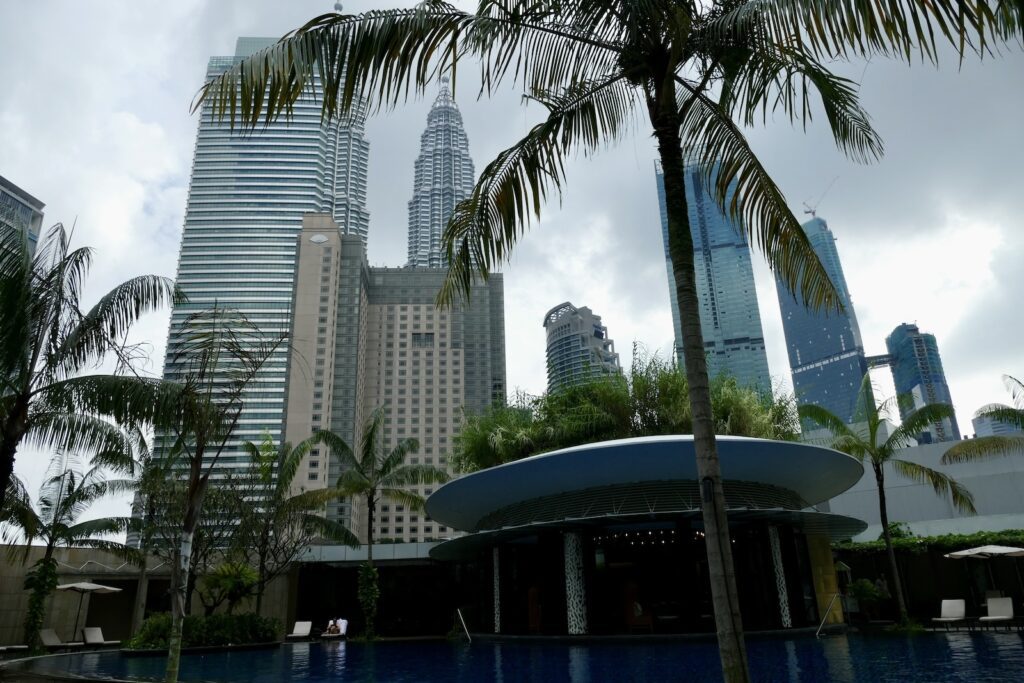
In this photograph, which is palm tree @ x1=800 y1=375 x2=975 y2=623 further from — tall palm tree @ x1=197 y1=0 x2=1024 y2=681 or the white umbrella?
tall palm tree @ x1=197 y1=0 x2=1024 y2=681

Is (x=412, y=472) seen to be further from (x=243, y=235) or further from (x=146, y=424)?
(x=243, y=235)

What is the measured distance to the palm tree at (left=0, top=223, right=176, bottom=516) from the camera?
9898 mm

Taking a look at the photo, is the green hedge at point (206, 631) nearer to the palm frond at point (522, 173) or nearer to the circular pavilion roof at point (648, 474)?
the circular pavilion roof at point (648, 474)

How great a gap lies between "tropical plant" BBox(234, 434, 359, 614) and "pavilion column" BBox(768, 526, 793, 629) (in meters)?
14.9

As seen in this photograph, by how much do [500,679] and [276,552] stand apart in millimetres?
18088

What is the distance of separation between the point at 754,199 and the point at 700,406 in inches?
92.3

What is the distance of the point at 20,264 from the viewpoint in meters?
9.79

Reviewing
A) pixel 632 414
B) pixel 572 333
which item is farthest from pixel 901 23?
pixel 572 333

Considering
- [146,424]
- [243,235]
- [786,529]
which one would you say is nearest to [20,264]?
[146,424]

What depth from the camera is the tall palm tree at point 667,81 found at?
4.59 metres

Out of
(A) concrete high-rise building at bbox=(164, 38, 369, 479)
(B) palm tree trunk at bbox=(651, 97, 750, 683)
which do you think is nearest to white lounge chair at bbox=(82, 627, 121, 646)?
(B) palm tree trunk at bbox=(651, 97, 750, 683)

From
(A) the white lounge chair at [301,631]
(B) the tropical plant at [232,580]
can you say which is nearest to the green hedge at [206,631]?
(B) the tropical plant at [232,580]

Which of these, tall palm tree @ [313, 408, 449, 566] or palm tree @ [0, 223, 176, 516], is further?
tall palm tree @ [313, 408, 449, 566]

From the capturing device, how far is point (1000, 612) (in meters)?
16.7
